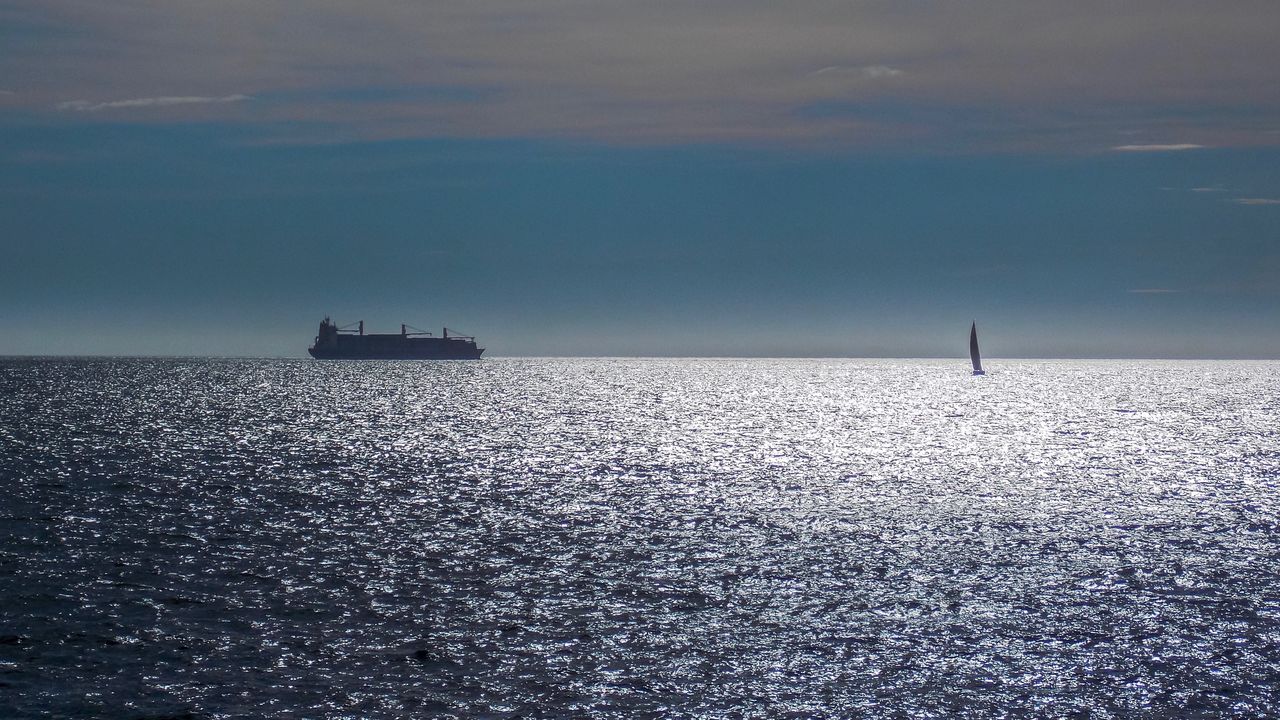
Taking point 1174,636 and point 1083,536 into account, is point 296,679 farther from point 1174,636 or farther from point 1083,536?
point 1083,536

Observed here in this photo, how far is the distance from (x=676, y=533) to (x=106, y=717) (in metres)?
24.5

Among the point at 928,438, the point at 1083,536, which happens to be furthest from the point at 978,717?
the point at 928,438

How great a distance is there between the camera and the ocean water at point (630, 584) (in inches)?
857

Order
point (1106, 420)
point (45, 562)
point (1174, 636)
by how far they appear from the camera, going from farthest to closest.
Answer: point (1106, 420)
point (45, 562)
point (1174, 636)

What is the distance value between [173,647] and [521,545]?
15.3 meters

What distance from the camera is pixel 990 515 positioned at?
4791cm

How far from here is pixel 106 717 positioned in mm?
19750

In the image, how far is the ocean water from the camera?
2177 centimetres

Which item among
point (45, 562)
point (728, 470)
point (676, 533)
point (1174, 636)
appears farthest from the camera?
point (728, 470)

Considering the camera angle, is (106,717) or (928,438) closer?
(106,717)

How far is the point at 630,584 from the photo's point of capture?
31656 millimetres

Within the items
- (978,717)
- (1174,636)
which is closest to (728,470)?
(1174,636)

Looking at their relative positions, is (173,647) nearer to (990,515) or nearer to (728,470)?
(990,515)

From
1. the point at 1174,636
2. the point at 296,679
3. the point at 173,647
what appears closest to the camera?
the point at 296,679
